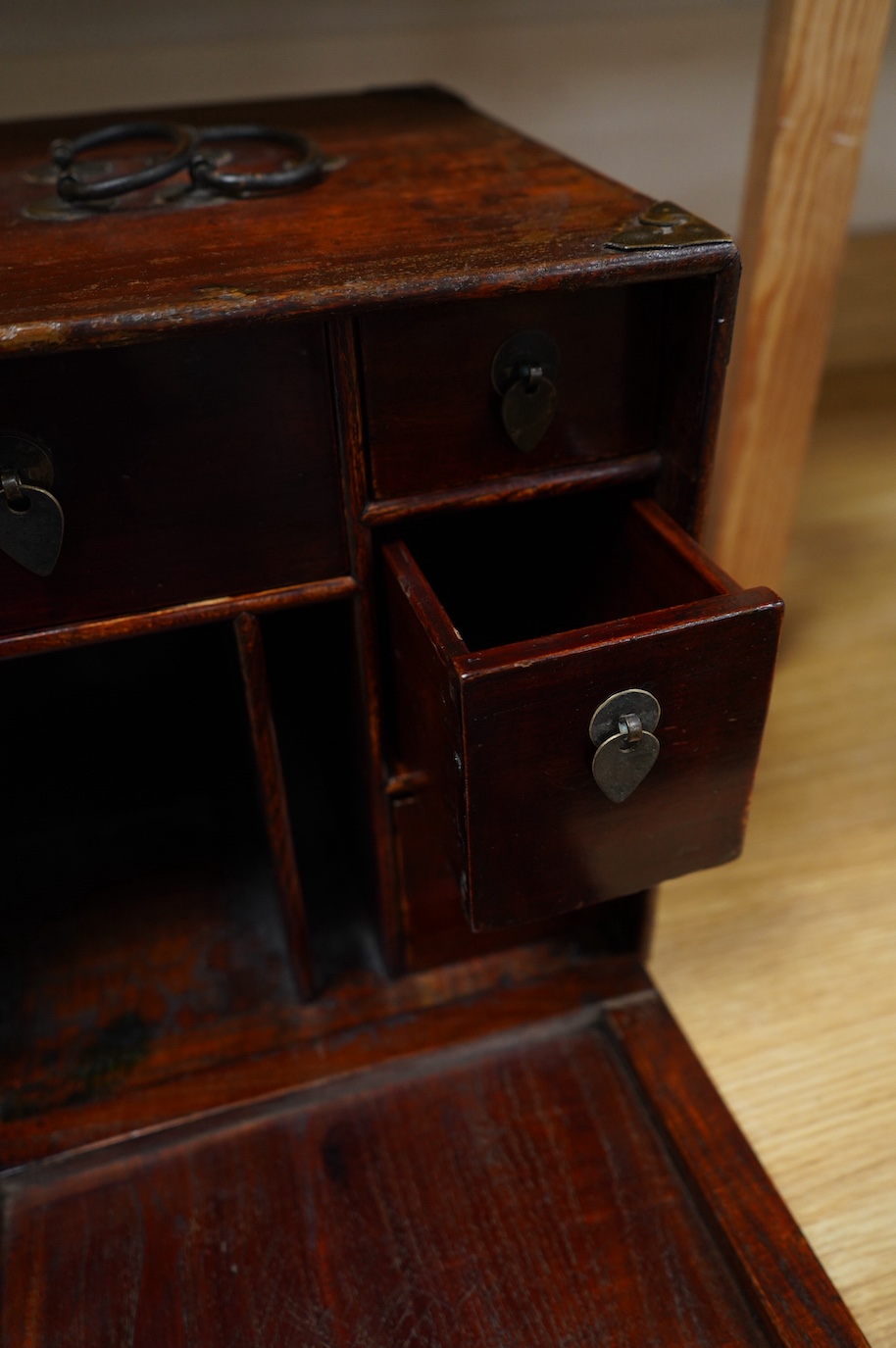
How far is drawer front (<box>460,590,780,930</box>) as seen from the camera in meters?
0.55

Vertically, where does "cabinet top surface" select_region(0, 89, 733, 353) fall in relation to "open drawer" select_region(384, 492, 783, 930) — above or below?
above

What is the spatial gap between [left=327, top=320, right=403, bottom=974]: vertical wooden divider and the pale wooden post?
52 cm

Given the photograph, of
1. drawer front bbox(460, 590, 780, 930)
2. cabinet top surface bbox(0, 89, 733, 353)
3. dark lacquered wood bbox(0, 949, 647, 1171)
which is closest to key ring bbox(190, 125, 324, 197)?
cabinet top surface bbox(0, 89, 733, 353)

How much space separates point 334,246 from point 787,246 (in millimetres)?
504

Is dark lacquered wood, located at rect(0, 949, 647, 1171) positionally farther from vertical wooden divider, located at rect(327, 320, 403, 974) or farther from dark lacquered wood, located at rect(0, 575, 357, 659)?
dark lacquered wood, located at rect(0, 575, 357, 659)

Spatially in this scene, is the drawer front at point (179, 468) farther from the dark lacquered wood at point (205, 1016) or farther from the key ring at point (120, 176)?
the dark lacquered wood at point (205, 1016)

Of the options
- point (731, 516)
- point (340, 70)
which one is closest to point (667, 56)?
point (340, 70)

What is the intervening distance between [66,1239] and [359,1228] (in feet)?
0.64

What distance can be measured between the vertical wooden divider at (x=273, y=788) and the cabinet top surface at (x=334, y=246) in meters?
0.19

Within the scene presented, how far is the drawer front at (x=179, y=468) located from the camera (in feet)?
1.82

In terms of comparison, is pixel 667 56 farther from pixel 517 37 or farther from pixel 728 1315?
pixel 728 1315

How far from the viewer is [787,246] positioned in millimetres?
934

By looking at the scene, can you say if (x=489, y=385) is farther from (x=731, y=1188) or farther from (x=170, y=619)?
(x=731, y=1188)

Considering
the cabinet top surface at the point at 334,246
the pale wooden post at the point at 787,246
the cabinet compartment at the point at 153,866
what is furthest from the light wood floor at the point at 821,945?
the cabinet top surface at the point at 334,246
